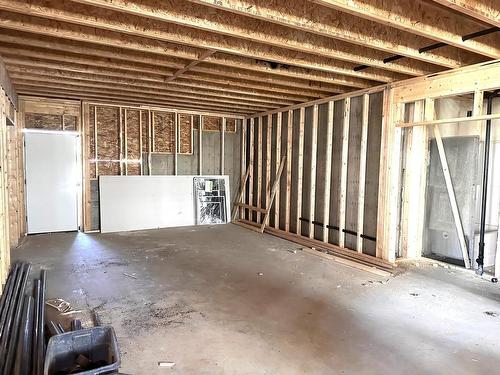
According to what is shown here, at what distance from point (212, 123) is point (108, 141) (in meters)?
2.34

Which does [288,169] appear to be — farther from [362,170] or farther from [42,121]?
[42,121]

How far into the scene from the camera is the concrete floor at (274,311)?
2453mm

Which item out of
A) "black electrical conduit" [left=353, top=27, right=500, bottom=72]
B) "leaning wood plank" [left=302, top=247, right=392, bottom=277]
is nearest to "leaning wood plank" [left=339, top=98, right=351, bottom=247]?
"leaning wood plank" [left=302, top=247, right=392, bottom=277]

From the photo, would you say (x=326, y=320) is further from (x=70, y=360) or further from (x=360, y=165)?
(x=360, y=165)

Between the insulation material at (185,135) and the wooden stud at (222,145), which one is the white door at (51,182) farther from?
the wooden stud at (222,145)

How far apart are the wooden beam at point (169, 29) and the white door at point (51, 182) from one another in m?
4.06

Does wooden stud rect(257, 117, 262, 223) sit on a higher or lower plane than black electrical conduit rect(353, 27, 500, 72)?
lower

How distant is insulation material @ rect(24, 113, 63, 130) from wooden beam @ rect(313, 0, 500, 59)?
5.97 meters

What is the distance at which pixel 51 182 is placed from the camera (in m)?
6.66

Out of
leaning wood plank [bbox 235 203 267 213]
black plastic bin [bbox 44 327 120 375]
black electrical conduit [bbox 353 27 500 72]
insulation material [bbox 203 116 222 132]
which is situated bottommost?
black plastic bin [bbox 44 327 120 375]

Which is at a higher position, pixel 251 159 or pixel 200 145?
pixel 200 145

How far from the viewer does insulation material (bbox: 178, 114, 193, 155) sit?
7730mm

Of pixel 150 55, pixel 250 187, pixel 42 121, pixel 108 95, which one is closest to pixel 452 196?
pixel 250 187

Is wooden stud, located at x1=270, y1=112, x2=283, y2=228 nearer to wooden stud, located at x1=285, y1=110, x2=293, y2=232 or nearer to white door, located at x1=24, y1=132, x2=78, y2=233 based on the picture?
wooden stud, located at x1=285, y1=110, x2=293, y2=232
